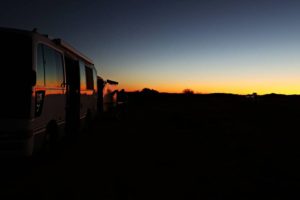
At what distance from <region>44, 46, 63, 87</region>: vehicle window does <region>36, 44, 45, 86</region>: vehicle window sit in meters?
0.28

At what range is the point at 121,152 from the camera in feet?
36.1

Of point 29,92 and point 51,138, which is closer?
point 29,92

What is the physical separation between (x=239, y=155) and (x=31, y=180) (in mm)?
5979

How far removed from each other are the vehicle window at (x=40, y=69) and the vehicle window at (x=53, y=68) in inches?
11.0

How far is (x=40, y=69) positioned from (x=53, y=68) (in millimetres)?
1178

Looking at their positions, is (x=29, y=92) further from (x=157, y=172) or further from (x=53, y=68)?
(x=157, y=172)

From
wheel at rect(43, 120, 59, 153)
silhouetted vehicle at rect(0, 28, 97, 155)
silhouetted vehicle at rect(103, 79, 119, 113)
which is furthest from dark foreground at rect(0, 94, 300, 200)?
silhouetted vehicle at rect(103, 79, 119, 113)

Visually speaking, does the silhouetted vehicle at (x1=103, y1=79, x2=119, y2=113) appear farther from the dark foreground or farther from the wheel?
the wheel

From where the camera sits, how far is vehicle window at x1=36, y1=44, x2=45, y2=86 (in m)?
7.92

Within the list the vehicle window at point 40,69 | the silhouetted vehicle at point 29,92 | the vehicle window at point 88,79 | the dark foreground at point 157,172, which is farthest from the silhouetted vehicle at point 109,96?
the vehicle window at point 40,69

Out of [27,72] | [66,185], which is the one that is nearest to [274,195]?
[66,185]

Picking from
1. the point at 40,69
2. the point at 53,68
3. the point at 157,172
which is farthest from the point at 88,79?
the point at 157,172

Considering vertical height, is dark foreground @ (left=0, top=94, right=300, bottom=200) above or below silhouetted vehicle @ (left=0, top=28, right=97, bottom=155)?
below

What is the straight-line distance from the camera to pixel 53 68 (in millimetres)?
9320
